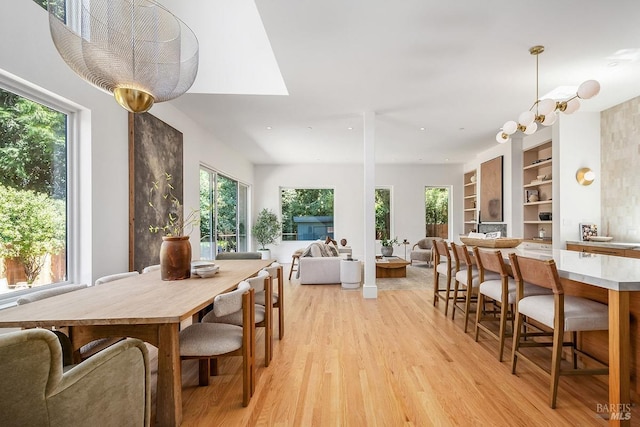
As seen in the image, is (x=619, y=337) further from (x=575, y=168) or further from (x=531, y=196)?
(x=531, y=196)

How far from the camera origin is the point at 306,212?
9.17 m

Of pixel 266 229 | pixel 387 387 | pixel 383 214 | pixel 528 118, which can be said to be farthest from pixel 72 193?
pixel 383 214

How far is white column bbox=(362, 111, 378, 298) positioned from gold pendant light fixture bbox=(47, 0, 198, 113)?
3.21 meters

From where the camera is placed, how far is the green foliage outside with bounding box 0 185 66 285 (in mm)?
2166

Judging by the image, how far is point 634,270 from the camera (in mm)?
1815

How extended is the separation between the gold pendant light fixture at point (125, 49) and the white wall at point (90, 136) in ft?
1.99

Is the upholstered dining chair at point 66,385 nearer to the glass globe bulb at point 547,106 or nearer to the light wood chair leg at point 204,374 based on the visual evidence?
the light wood chair leg at point 204,374

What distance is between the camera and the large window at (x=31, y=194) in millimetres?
2162

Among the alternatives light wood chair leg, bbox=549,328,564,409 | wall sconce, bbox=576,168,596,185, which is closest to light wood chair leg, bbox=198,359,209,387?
light wood chair leg, bbox=549,328,564,409

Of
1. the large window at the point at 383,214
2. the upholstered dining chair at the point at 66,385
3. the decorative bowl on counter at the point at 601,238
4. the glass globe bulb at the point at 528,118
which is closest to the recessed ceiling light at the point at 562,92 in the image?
the glass globe bulb at the point at 528,118

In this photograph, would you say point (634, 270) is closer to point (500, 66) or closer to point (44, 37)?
point (500, 66)

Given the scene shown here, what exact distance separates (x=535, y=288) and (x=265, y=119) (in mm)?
4216

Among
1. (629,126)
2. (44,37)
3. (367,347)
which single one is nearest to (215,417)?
(367,347)

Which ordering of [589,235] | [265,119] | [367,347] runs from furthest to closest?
[265,119] < [589,235] < [367,347]
